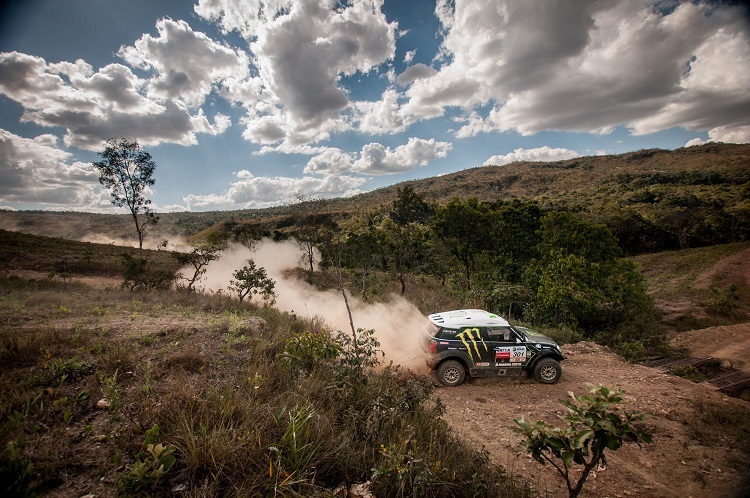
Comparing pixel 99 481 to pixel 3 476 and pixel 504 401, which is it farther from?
pixel 504 401

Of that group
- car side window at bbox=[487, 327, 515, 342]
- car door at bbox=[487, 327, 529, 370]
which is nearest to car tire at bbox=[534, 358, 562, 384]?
car door at bbox=[487, 327, 529, 370]

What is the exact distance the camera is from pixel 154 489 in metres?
2.37

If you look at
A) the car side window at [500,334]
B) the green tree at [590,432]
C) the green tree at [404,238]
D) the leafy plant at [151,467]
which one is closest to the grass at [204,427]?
the leafy plant at [151,467]

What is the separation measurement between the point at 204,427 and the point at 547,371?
8635 mm

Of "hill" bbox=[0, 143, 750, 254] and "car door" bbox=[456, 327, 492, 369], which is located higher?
"hill" bbox=[0, 143, 750, 254]

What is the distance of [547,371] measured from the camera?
8.41m

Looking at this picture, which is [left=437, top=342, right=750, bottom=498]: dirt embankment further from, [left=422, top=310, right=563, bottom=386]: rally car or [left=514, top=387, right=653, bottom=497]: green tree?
[left=514, top=387, right=653, bottom=497]: green tree

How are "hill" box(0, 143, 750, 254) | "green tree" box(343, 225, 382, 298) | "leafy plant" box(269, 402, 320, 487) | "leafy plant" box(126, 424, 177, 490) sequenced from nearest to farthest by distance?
"leafy plant" box(126, 424, 177, 490), "leafy plant" box(269, 402, 320, 487), "green tree" box(343, 225, 382, 298), "hill" box(0, 143, 750, 254)

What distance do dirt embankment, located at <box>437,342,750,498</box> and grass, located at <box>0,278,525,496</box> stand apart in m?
1.71

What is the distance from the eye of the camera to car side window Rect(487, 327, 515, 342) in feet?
27.2

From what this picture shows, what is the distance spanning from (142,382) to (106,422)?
0.85 metres

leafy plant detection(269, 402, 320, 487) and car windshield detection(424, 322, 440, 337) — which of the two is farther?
car windshield detection(424, 322, 440, 337)

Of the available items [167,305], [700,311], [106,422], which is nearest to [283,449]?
[106,422]

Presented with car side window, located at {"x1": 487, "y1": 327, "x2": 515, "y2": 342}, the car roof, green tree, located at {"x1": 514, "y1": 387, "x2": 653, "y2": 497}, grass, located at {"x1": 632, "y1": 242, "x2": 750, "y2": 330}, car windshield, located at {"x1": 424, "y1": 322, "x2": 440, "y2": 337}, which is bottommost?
grass, located at {"x1": 632, "y1": 242, "x2": 750, "y2": 330}
